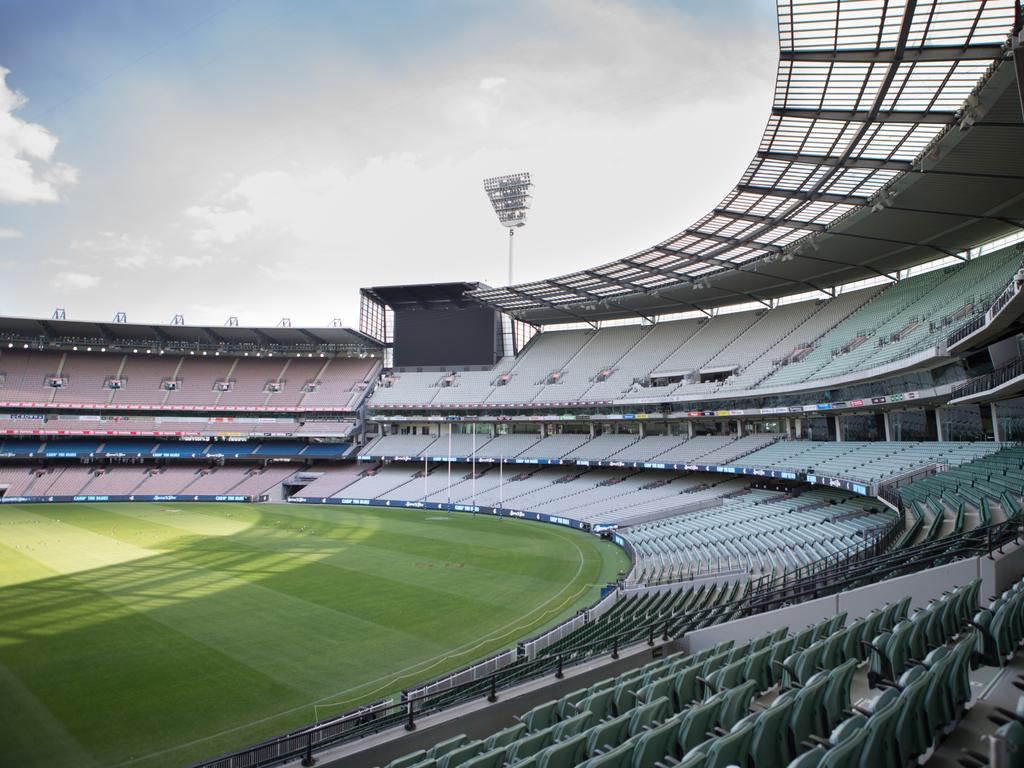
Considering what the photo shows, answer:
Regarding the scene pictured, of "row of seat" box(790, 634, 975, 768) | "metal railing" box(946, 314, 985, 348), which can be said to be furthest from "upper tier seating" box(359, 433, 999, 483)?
"row of seat" box(790, 634, 975, 768)

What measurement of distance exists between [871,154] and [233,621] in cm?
2847

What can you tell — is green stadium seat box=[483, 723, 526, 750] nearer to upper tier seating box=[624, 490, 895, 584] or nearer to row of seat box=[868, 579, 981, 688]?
row of seat box=[868, 579, 981, 688]

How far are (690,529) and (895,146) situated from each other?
18896mm

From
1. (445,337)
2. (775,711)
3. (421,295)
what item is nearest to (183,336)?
(421,295)

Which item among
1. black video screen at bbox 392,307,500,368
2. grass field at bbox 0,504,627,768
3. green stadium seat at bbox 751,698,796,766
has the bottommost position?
grass field at bbox 0,504,627,768

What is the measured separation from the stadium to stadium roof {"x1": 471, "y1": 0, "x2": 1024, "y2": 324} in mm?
150

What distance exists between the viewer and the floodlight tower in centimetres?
5903

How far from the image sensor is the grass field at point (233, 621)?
1349cm

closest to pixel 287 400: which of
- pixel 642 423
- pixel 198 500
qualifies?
pixel 198 500

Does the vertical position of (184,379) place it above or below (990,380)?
above

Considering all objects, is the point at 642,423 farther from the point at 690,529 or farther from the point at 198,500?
the point at 198,500

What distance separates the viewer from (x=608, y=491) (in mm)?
47250

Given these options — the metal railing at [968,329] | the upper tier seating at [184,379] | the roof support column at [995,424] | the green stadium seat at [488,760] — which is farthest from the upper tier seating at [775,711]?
the upper tier seating at [184,379]

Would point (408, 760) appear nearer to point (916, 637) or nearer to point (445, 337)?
point (916, 637)
